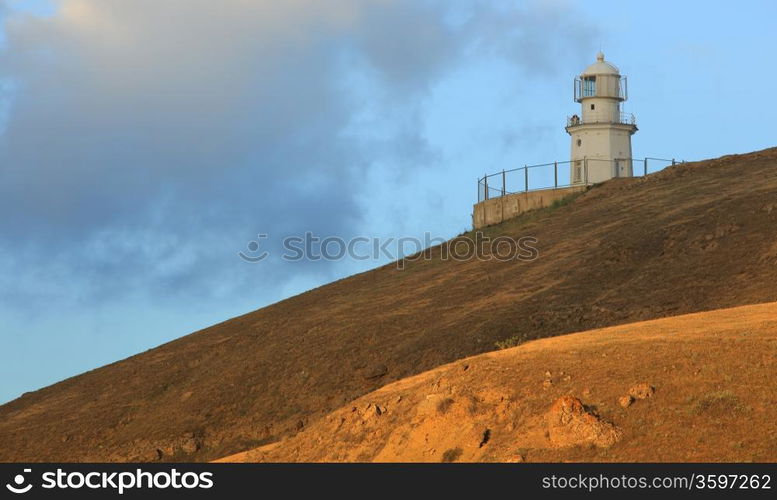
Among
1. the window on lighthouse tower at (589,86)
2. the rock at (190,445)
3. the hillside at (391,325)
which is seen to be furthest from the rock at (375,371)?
the window on lighthouse tower at (589,86)

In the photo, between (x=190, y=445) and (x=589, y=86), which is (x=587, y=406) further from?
(x=589, y=86)

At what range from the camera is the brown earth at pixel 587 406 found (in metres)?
22.0

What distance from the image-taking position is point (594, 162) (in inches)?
2657

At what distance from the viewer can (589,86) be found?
70.4 metres

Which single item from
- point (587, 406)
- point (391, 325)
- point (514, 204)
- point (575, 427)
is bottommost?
point (575, 427)

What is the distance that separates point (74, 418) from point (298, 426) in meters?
9.51

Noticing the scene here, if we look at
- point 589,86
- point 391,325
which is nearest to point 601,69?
point 589,86

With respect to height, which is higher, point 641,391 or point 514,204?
point 514,204

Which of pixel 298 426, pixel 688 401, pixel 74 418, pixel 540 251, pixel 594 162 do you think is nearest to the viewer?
pixel 688 401

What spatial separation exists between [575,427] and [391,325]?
17.6 m

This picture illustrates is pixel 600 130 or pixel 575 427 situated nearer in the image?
pixel 575 427

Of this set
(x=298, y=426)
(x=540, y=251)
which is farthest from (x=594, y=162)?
(x=298, y=426)

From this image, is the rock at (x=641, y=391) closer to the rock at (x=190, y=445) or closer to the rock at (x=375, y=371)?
the rock at (x=375, y=371)
